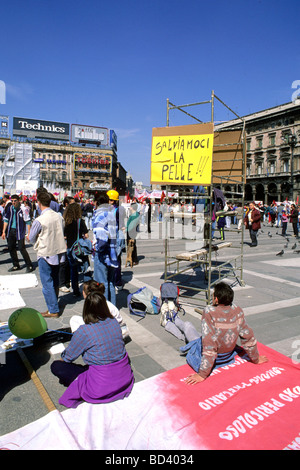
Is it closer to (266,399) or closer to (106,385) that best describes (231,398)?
(266,399)

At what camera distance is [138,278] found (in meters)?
7.62

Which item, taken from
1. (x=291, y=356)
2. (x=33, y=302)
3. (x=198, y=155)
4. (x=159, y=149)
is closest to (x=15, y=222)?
(x=33, y=302)

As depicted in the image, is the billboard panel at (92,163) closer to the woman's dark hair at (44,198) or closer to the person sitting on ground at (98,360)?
the woman's dark hair at (44,198)

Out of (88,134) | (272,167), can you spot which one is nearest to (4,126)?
(88,134)

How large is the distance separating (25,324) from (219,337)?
85.6 inches

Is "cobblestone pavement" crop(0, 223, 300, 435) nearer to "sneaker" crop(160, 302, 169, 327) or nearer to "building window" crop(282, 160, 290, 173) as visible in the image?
"sneaker" crop(160, 302, 169, 327)

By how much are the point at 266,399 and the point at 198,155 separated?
135 inches

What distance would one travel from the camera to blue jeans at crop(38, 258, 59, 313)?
4.79 m

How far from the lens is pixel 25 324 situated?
12.0 feet

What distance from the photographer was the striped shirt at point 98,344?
288 centimetres

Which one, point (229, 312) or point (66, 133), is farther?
point (66, 133)

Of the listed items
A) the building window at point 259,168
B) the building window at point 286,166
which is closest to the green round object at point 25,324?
the building window at point 286,166

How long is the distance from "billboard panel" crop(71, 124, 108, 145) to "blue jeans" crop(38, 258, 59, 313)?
327 feet

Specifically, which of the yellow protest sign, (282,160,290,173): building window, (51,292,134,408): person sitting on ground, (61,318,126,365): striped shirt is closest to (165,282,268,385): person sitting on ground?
(51,292,134,408): person sitting on ground
